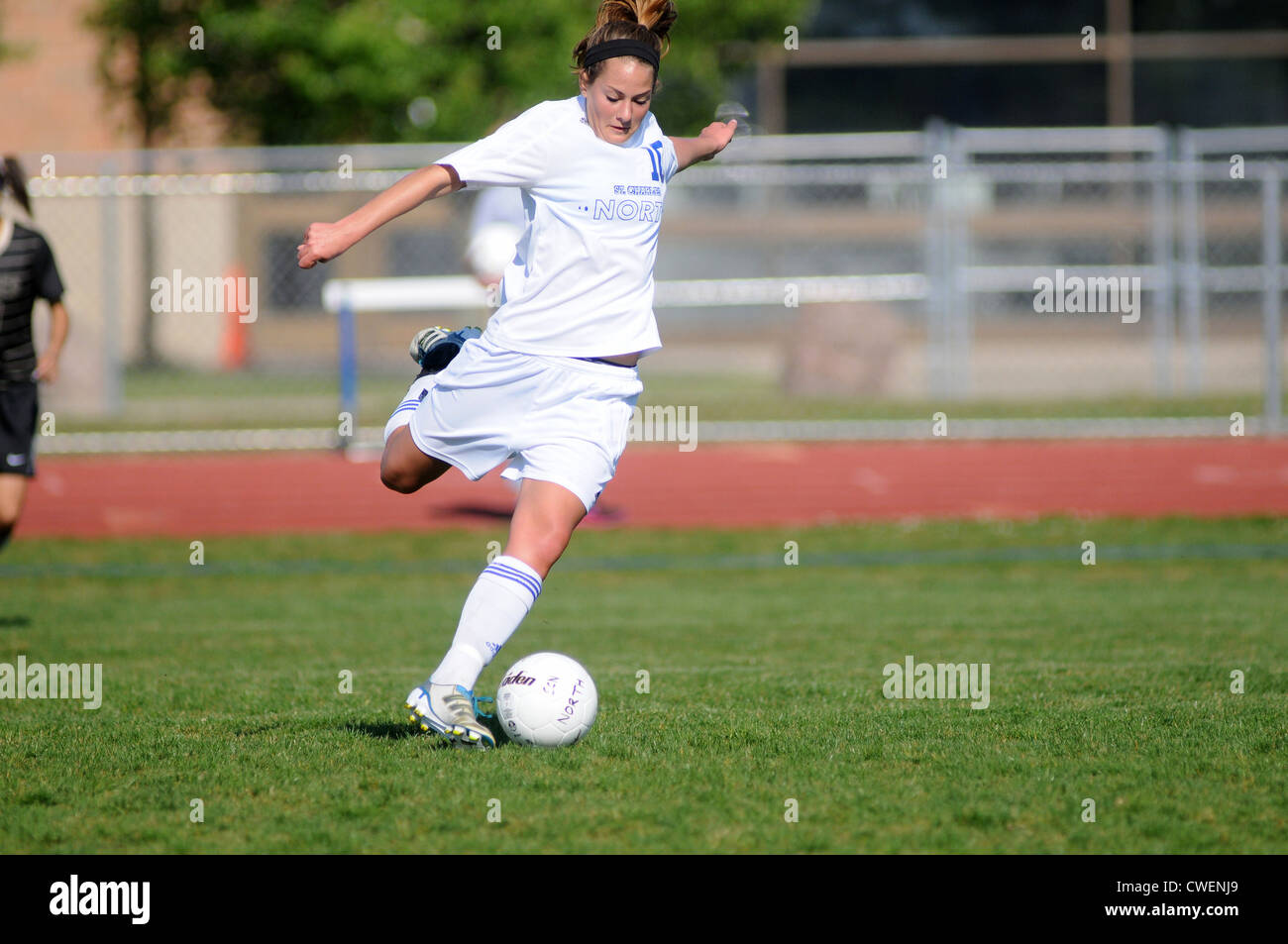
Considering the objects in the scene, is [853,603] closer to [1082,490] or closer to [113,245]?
[1082,490]

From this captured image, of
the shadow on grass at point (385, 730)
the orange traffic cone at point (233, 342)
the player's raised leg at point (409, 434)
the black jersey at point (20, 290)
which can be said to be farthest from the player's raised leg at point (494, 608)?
the orange traffic cone at point (233, 342)

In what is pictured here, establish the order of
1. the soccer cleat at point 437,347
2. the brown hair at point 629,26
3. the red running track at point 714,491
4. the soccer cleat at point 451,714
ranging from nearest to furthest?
the soccer cleat at point 451,714 < the brown hair at point 629,26 < the soccer cleat at point 437,347 < the red running track at point 714,491

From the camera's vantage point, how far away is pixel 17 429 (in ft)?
26.1

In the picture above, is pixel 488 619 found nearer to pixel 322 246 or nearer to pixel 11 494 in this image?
pixel 322 246

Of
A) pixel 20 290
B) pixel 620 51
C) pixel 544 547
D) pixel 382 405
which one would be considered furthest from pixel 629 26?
pixel 382 405

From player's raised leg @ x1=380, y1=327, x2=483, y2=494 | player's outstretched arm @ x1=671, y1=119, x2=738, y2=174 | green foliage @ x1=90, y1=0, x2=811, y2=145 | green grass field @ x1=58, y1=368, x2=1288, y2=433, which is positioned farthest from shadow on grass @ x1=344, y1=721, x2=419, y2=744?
green foliage @ x1=90, y1=0, x2=811, y2=145

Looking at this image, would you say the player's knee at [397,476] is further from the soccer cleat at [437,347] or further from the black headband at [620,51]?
the black headband at [620,51]

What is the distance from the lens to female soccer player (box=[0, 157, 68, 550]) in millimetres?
7930

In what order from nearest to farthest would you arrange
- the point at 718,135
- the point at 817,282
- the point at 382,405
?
the point at 718,135, the point at 817,282, the point at 382,405

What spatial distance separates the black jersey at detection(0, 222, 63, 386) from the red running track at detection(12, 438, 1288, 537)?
13.6 feet

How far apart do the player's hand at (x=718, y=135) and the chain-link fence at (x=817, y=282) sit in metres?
0.82

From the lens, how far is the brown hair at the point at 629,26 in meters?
4.68

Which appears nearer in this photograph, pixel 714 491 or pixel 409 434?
pixel 409 434

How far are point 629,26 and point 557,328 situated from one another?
99 cm
